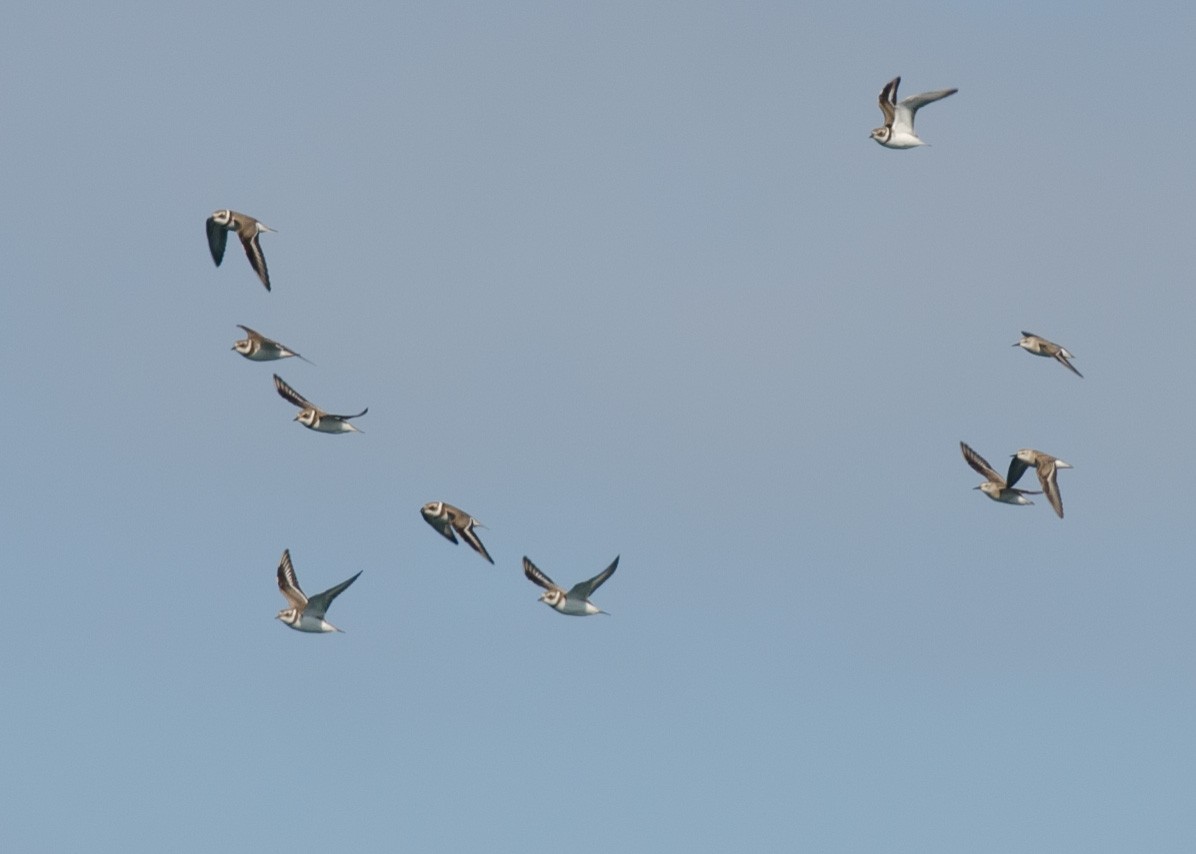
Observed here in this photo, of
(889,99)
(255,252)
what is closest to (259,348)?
(255,252)

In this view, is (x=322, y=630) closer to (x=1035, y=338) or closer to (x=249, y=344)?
(x=249, y=344)

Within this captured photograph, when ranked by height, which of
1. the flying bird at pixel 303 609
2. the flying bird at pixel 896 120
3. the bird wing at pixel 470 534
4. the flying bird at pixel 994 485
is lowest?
the flying bird at pixel 303 609

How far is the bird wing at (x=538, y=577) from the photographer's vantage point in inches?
2975

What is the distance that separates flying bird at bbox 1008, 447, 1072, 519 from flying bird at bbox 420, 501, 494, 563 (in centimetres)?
1615

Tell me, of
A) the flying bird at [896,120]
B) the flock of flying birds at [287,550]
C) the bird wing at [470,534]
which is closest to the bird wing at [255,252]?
the flock of flying birds at [287,550]

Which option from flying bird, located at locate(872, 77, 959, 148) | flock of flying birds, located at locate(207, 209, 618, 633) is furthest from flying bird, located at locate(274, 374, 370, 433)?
flying bird, located at locate(872, 77, 959, 148)

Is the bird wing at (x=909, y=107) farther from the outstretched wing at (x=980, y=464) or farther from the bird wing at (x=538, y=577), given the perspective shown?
the bird wing at (x=538, y=577)

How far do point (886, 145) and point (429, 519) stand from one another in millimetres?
17908

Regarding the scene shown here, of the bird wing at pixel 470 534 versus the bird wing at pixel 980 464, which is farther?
→ the bird wing at pixel 980 464

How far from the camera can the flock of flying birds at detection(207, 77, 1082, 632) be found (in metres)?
70.3

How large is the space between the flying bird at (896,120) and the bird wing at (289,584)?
71.0ft

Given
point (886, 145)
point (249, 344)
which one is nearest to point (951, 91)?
point (886, 145)

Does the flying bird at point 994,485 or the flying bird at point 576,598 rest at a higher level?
the flying bird at point 994,485

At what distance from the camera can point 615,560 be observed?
224 ft
